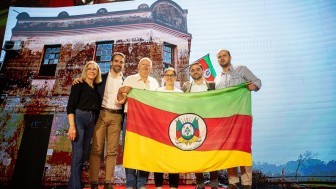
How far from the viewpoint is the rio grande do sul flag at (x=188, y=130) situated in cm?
242

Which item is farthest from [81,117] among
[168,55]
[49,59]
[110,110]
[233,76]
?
[49,59]

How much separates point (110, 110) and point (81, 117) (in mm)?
379

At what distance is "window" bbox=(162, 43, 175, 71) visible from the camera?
5.00 metres

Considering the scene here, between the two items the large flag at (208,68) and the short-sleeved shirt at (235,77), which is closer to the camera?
the short-sleeved shirt at (235,77)

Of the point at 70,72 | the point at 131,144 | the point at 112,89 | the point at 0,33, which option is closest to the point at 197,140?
the point at 131,144

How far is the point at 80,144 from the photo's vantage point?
7.46 feet

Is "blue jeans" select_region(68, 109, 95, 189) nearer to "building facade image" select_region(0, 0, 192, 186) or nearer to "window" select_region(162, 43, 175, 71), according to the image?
"building facade image" select_region(0, 0, 192, 186)

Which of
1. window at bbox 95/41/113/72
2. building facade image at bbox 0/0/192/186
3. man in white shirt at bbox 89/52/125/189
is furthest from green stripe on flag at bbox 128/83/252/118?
window at bbox 95/41/113/72

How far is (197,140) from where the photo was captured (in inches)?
97.6

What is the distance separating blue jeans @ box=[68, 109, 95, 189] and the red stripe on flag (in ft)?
1.25

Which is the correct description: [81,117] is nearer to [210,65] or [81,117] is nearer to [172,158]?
[172,158]

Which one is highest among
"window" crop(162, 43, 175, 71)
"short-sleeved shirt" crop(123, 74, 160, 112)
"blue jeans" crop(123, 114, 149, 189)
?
"window" crop(162, 43, 175, 71)

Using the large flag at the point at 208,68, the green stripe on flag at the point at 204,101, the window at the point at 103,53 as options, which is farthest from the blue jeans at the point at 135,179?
the window at the point at 103,53

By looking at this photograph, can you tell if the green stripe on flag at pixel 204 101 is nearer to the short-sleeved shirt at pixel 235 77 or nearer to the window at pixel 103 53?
the short-sleeved shirt at pixel 235 77
